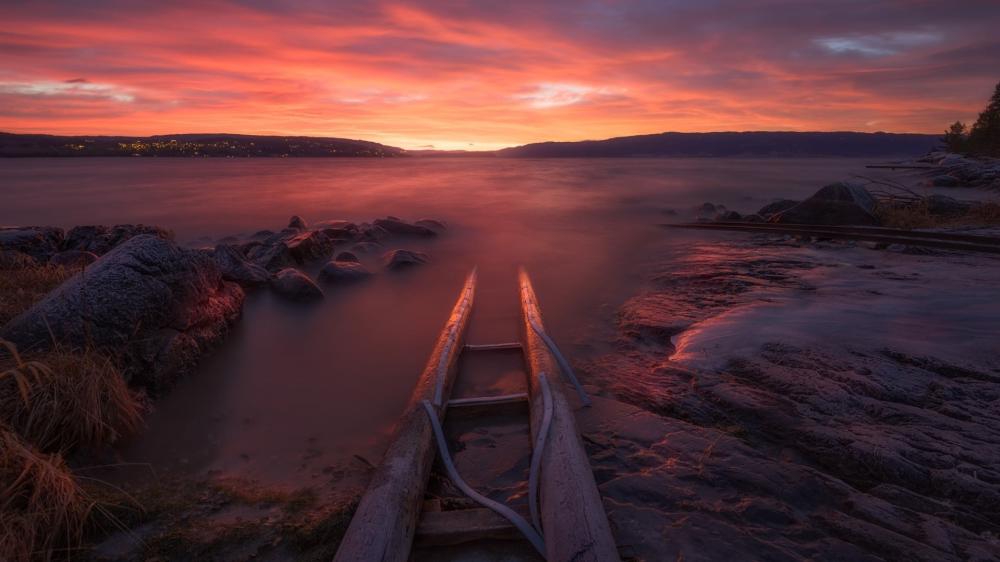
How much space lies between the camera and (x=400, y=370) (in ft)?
16.7

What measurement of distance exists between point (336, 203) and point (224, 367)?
2015 centimetres

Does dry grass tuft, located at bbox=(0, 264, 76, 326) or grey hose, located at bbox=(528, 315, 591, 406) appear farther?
dry grass tuft, located at bbox=(0, 264, 76, 326)

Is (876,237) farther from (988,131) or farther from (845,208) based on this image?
(988,131)

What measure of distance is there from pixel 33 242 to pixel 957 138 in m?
94.7

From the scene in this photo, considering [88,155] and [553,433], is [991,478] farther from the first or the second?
[88,155]

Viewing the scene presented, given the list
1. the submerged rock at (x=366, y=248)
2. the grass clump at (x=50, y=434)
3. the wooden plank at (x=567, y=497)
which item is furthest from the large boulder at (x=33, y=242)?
the wooden plank at (x=567, y=497)

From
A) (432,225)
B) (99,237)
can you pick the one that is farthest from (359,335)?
(432,225)

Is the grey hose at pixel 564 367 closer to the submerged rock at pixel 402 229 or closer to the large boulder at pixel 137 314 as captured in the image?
the large boulder at pixel 137 314

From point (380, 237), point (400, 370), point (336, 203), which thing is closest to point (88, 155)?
point (336, 203)

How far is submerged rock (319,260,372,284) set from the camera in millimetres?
8297

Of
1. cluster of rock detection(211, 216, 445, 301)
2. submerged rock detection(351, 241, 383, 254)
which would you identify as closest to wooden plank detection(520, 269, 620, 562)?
cluster of rock detection(211, 216, 445, 301)

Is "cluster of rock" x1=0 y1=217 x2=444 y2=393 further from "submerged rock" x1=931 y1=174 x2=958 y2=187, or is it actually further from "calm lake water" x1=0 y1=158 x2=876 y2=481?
"submerged rock" x1=931 y1=174 x2=958 y2=187

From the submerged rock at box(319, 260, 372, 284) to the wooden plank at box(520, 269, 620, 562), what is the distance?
5550mm

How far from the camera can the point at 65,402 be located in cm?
334
